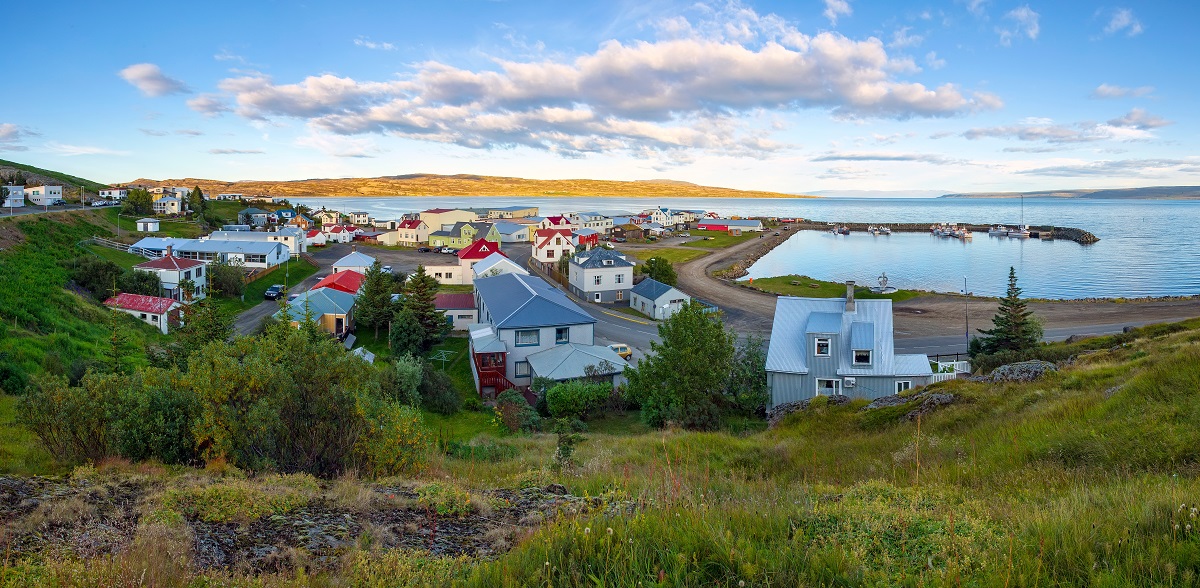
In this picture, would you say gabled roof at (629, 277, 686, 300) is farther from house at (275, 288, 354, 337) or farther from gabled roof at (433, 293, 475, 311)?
house at (275, 288, 354, 337)

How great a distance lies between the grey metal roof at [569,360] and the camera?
23641 mm

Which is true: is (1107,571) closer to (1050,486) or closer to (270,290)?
(1050,486)

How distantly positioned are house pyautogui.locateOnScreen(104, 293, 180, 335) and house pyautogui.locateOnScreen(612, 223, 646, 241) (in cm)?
6860

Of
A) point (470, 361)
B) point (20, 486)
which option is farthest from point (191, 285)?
point (20, 486)

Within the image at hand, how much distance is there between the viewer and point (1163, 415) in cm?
755

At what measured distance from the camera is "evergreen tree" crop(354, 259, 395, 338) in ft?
108

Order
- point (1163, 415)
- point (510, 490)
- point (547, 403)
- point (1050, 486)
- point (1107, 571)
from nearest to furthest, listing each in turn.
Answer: point (1107, 571) < point (1050, 486) < point (510, 490) < point (1163, 415) < point (547, 403)

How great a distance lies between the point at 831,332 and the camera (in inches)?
845

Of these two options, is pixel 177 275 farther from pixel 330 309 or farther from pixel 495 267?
pixel 495 267

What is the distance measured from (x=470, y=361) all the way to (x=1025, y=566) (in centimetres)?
2719

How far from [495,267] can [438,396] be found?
82.9 feet

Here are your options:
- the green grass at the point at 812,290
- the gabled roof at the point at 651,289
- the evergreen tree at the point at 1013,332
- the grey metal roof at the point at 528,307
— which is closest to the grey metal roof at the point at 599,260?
the gabled roof at the point at 651,289

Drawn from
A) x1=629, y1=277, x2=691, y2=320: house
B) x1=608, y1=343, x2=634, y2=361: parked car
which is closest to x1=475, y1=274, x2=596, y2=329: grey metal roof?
x1=608, y1=343, x2=634, y2=361: parked car

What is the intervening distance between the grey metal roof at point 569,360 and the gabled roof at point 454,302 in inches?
444
